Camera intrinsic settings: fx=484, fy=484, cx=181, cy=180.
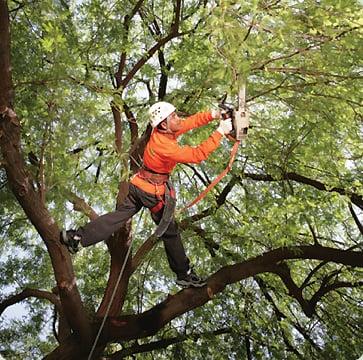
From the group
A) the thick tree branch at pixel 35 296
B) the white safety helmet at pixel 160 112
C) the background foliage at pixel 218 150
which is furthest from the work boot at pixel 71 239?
the thick tree branch at pixel 35 296

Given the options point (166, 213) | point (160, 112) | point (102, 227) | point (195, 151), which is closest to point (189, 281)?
point (166, 213)

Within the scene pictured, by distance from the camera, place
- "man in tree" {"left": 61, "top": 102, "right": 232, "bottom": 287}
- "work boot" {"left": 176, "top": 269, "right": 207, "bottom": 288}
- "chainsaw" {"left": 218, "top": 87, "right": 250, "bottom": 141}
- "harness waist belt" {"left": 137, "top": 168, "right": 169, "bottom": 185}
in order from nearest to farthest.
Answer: "chainsaw" {"left": 218, "top": 87, "right": 250, "bottom": 141}, "man in tree" {"left": 61, "top": 102, "right": 232, "bottom": 287}, "harness waist belt" {"left": 137, "top": 168, "right": 169, "bottom": 185}, "work boot" {"left": 176, "top": 269, "right": 207, "bottom": 288}

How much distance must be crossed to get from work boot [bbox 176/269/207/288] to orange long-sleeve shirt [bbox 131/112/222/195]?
1.17 metres

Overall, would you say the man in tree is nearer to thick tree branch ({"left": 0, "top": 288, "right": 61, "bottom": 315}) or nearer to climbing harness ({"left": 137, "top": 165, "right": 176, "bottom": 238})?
climbing harness ({"left": 137, "top": 165, "right": 176, "bottom": 238})

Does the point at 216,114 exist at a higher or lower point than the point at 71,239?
lower

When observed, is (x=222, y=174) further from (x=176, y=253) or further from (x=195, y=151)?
(x=176, y=253)

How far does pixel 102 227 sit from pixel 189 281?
1.28 metres

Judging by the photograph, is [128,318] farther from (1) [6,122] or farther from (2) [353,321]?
(2) [353,321]

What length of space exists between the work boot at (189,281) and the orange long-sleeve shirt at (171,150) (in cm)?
117

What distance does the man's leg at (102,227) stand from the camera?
3889mm

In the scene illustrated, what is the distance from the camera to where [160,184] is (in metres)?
3.88

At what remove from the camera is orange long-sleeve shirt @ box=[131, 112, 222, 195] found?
319cm

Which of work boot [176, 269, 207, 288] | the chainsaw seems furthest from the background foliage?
work boot [176, 269, 207, 288]

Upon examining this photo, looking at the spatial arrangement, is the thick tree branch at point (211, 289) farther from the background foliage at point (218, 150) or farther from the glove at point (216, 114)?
the glove at point (216, 114)
